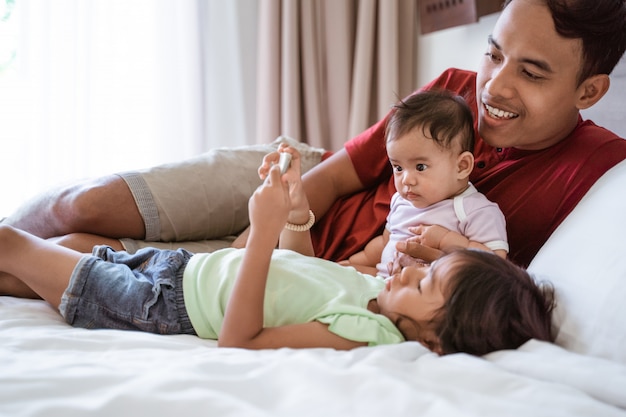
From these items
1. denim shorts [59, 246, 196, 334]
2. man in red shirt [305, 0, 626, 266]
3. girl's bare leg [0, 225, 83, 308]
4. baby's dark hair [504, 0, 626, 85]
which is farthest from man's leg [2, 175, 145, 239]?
baby's dark hair [504, 0, 626, 85]

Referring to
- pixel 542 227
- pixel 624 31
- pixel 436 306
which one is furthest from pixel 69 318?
pixel 624 31

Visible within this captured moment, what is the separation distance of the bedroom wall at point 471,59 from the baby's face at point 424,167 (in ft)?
1.93

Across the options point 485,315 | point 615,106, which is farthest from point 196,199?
point 615,106

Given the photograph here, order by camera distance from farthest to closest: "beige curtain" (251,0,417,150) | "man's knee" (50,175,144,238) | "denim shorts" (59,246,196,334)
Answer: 1. "beige curtain" (251,0,417,150)
2. "man's knee" (50,175,144,238)
3. "denim shorts" (59,246,196,334)

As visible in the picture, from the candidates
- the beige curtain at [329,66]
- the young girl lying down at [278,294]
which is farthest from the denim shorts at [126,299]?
the beige curtain at [329,66]

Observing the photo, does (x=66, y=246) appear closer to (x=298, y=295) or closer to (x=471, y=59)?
(x=298, y=295)

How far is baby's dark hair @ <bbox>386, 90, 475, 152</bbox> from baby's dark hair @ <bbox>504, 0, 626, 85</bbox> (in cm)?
26

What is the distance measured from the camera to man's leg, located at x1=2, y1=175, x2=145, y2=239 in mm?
1618

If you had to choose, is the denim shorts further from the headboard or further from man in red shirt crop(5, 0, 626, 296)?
the headboard

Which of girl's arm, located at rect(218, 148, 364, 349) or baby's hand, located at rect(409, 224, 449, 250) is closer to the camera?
girl's arm, located at rect(218, 148, 364, 349)

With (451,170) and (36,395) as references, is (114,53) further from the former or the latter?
(36,395)

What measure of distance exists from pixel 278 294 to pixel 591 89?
0.86 metres

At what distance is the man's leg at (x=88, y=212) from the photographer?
1618 millimetres

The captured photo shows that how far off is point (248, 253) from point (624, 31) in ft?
3.23
